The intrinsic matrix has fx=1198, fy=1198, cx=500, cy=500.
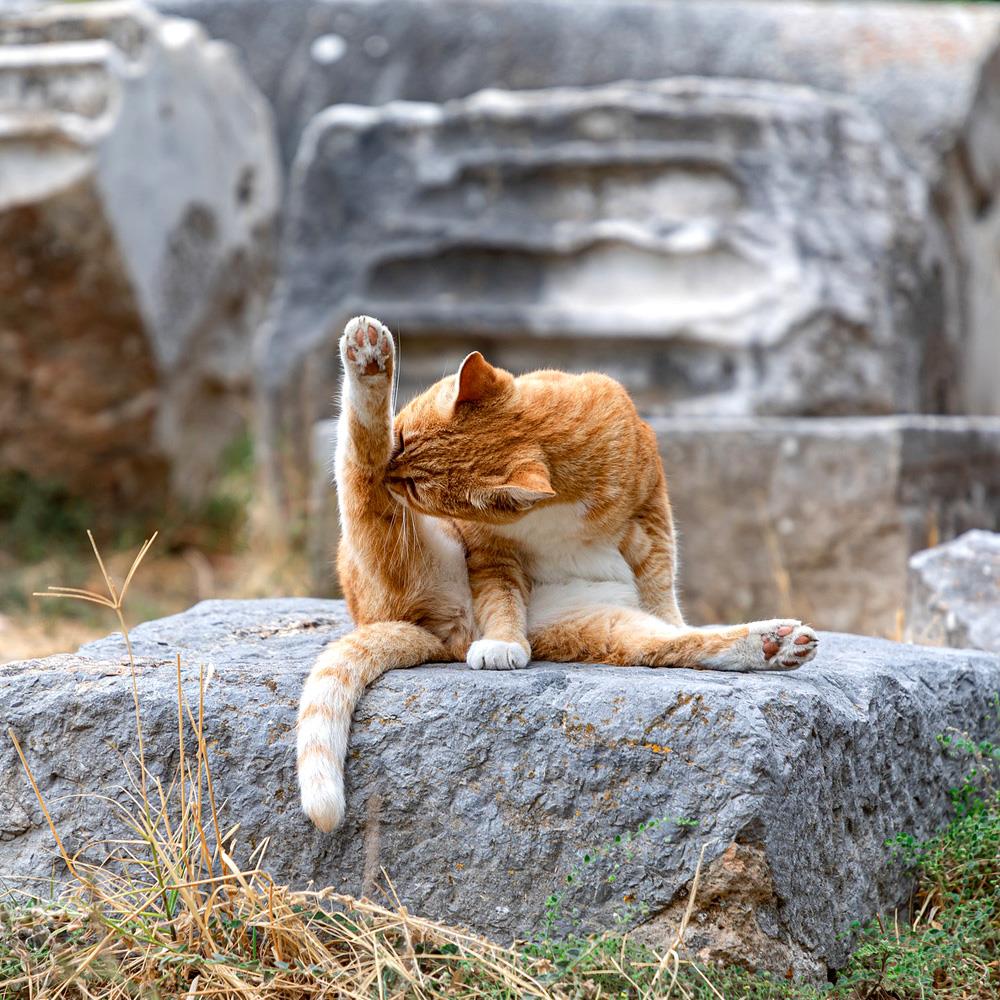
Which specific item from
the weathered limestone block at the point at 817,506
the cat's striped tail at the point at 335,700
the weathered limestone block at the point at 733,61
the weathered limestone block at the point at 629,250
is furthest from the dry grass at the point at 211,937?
the weathered limestone block at the point at 733,61

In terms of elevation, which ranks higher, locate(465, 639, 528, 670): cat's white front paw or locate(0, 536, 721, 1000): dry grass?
locate(465, 639, 528, 670): cat's white front paw

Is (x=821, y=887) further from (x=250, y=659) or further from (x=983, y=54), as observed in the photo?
(x=983, y=54)

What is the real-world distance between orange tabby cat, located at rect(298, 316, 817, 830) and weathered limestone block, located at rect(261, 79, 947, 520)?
2.66 m

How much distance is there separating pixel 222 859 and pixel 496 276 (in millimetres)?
4122

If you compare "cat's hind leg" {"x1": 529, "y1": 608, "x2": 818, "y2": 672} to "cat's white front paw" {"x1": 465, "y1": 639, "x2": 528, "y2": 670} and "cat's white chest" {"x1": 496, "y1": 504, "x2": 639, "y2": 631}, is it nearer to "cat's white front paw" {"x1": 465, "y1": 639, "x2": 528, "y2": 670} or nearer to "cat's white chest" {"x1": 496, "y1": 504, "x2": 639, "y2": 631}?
"cat's white chest" {"x1": 496, "y1": 504, "x2": 639, "y2": 631}

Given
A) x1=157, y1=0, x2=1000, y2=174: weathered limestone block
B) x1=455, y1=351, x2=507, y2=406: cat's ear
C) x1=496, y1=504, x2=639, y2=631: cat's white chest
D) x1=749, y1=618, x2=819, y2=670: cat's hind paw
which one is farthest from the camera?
x1=157, y1=0, x2=1000, y2=174: weathered limestone block

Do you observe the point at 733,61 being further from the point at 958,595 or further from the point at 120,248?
the point at 958,595

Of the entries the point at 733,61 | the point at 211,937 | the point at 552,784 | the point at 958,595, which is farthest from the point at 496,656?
the point at 733,61

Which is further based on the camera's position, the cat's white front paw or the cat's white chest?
the cat's white chest

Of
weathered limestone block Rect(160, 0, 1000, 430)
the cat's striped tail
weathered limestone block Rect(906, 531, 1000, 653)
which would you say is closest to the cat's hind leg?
the cat's striped tail

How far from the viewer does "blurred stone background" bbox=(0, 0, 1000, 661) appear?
542 cm

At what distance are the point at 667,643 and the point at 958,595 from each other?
1299 millimetres

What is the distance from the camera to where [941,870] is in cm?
231

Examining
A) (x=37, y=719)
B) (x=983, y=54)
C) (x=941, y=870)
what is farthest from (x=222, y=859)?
(x=983, y=54)
